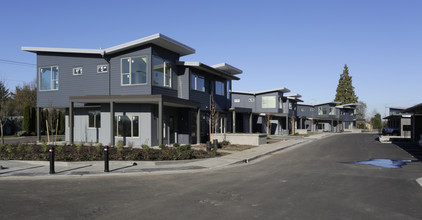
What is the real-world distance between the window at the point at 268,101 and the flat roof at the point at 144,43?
26956 mm

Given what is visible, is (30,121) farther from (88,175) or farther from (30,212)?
(30,212)

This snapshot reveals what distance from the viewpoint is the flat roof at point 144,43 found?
19.6 m

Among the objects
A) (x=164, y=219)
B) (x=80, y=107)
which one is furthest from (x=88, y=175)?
(x=80, y=107)

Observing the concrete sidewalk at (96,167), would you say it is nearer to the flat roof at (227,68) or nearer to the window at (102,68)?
the window at (102,68)

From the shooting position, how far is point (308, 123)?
67500 mm

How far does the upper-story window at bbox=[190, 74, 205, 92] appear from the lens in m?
24.4

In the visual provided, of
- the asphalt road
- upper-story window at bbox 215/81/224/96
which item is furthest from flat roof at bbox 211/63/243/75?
the asphalt road

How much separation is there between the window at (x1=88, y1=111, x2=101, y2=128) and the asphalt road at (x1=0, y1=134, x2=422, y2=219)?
39.1 ft

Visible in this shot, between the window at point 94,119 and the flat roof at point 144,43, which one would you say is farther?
the window at point 94,119

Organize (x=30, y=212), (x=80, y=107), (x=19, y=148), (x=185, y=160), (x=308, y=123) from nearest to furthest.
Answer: (x=30, y=212) < (x=185, y=160) < (x=19, y=148) < (x=80, y=107) < (x=308, y=123)

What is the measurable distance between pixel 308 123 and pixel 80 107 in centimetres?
5475

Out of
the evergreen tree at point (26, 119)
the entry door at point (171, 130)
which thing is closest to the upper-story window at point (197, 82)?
the entry door at point (171, 130)

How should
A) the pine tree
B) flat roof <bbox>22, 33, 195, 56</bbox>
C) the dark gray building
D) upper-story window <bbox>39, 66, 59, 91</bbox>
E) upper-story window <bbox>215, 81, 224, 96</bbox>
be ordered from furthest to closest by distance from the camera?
the pine tree → upper-story window <bbox>215, 81, 224, 96</bbox> → upper-story window <bbox>39, 66, 59, 91</bbox> → the dark gray building → flat roof <bbox>22, 33, 195, 56</bbox>

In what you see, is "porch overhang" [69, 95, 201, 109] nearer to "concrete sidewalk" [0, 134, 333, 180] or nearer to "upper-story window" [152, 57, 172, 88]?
"upper-story window" [152, 57, 172, 88]
